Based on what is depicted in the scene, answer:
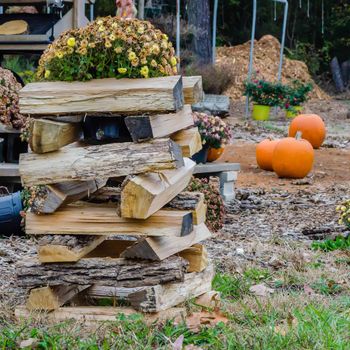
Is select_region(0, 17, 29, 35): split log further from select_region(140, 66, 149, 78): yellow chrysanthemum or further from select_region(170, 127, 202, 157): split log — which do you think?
select_region(140, 66, 149, 78): yellow chrysanthemum

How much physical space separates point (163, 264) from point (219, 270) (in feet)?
4.70

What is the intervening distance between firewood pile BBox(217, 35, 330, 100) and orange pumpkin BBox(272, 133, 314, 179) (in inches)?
577

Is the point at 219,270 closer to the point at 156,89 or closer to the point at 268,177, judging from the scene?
the point at 156,89

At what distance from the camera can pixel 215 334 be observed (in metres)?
3.98

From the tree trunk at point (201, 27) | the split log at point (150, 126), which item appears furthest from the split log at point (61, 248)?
the tree trunk at point (201, 27)

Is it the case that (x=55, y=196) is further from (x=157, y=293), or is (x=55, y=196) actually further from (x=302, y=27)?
(x=302, y=27)

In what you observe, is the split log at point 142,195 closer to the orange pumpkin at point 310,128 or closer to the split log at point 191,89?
the split log at point 191,89

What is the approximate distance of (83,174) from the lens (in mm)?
4211

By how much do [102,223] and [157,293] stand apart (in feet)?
1.47

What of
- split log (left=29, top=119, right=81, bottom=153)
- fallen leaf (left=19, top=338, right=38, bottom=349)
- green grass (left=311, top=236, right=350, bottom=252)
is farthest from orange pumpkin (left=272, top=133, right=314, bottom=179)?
fallen leaf (left=19, top=338, right=38, bottom=349)

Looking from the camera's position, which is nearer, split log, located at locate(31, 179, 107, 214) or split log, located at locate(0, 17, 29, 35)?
split log, located at locate(31, 179, 107, 214)

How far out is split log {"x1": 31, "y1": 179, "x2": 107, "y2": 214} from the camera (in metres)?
4.34

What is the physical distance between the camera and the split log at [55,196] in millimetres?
4339

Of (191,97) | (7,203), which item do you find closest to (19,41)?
(7,203)
